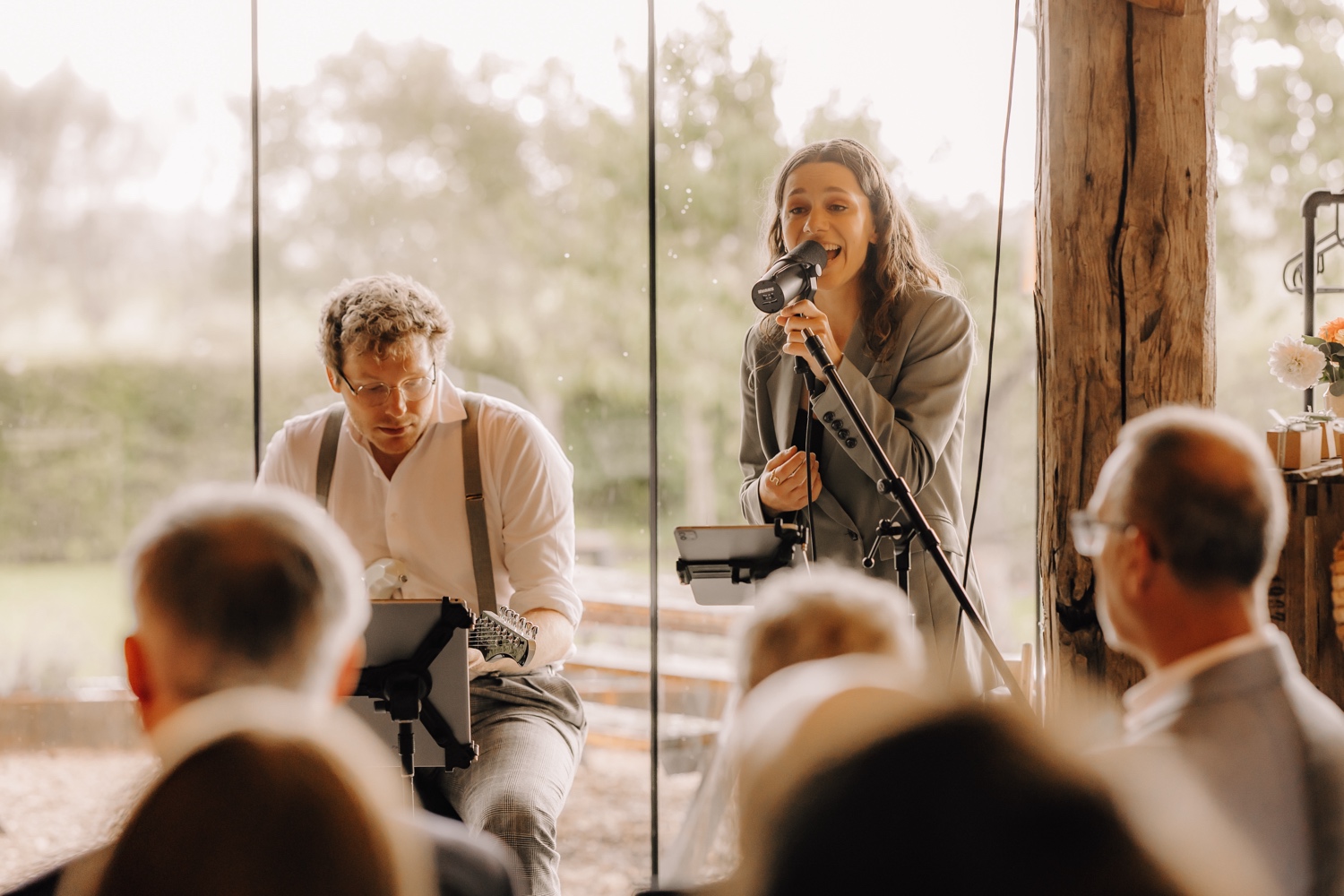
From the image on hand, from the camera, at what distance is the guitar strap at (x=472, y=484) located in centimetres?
236

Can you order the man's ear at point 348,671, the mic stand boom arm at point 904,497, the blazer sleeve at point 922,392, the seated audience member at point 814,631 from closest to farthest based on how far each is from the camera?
the seated audience member at point 814,631
the man's ear at point 348,671
the mic stand boom arm at point 904,497
the blazer sleeve at point 922,392

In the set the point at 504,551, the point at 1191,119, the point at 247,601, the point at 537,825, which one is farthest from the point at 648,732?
the point at 247,601

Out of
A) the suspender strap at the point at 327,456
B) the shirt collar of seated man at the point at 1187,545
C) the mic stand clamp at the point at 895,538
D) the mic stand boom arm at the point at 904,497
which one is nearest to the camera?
the shirt collar of seated man at the point at 1187,545

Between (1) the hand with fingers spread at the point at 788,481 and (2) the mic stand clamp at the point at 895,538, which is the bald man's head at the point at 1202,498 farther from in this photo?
(1) the hand with fingers spread at the point at 788,481

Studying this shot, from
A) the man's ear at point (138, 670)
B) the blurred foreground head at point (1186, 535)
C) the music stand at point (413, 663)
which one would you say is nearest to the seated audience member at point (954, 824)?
the man's ear at point (138, 670)

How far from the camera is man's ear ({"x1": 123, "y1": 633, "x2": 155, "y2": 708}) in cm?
97

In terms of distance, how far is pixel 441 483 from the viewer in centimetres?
241

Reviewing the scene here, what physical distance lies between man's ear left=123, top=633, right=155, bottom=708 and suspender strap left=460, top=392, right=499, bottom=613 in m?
1.30

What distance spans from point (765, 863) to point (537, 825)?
5.18 ft

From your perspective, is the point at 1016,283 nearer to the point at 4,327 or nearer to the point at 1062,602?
the point at 1062,602

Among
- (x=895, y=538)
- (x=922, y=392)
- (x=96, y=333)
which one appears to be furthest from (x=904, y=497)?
(x=96, y=333)

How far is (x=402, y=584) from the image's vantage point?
2334 mm

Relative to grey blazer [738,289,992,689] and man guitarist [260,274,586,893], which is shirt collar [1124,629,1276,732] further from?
man guitarist [260,274,586,893]

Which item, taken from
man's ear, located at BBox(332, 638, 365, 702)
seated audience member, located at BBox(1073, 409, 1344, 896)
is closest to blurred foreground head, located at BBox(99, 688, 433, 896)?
man's ear, located at BBox(332, 638, 365, 702)
